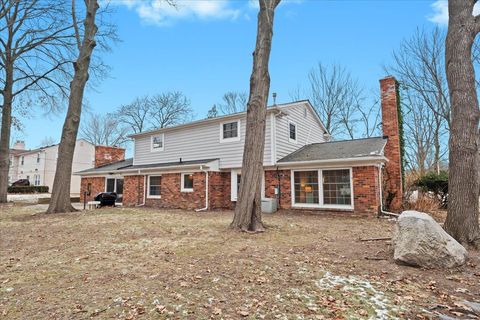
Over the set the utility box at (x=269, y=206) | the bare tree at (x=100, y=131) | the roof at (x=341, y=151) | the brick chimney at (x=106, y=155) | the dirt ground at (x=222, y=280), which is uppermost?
the bare tree at (x=100, y=131)

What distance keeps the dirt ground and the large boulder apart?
6.0 inches

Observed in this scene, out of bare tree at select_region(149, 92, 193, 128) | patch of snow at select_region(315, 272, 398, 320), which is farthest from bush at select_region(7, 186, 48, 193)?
patch of snow at select_region(315, 272, 398, 320)

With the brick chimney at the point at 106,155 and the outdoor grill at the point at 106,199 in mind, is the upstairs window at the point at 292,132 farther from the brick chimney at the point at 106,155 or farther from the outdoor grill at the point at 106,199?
the brick chimney at the point at 106,155

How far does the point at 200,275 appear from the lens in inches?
155

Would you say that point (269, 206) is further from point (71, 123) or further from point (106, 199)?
point (106, 199)


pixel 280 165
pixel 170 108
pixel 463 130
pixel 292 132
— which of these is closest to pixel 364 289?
pixel 463 130

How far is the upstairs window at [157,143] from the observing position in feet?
54.6

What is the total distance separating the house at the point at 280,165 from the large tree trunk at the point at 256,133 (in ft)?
14.2

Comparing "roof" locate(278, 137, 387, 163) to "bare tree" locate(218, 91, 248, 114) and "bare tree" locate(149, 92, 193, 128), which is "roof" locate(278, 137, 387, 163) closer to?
"bare tree" locate(218, 91, 248, 114)

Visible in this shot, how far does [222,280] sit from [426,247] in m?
3.16

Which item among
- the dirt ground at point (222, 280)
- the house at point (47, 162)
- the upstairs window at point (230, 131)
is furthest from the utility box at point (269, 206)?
the house at point (47, 162)

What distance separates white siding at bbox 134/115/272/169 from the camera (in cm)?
1328

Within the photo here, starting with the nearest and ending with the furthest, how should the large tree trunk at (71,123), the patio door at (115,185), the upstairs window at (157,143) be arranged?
the large tree trunk at (71,123), the upstairs window at (157,143), the patio door at (115,185)

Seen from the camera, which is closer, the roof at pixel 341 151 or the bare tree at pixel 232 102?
the roof at pixel 341 151
